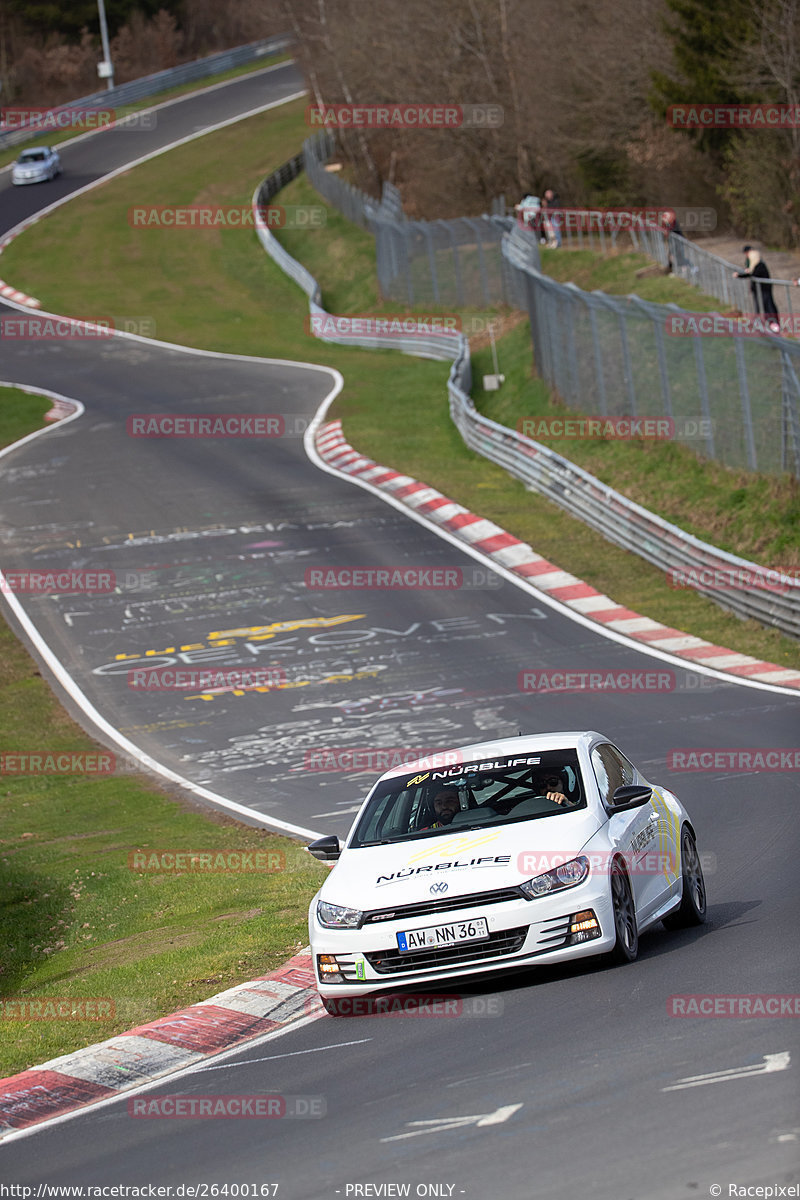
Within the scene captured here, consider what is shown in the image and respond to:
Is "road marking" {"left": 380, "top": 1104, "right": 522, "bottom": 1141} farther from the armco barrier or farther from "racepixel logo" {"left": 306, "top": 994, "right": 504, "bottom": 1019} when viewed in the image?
the armco barrier

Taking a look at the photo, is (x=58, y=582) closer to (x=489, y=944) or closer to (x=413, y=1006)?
(x=413, y=1006)

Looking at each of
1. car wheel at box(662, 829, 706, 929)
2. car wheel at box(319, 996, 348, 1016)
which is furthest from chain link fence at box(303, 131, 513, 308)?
car wheel at box(319, 996, 348, 1016)

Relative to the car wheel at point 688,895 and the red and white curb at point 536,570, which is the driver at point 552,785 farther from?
the red and white curb at point 536,570

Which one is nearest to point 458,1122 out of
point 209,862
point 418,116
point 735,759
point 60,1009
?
point 60,1009

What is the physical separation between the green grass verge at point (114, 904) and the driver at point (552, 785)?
215cm

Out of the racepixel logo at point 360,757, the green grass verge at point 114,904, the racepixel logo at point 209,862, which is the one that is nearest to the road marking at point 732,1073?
the green grass verge at point 114,904

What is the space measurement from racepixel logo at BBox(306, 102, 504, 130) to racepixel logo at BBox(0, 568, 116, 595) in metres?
33.4

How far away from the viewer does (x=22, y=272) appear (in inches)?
2354

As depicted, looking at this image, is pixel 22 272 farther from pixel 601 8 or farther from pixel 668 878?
pixel 668 878

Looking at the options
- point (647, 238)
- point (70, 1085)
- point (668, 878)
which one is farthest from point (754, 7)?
point (70, 1085)

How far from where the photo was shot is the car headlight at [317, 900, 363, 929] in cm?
866

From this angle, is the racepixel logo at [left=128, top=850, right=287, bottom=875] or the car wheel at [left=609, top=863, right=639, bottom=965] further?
the racepixel logo at [left=128, top=850, right=287, bottom=875]

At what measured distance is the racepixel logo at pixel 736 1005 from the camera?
7480 mm

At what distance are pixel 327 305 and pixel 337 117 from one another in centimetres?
1438
